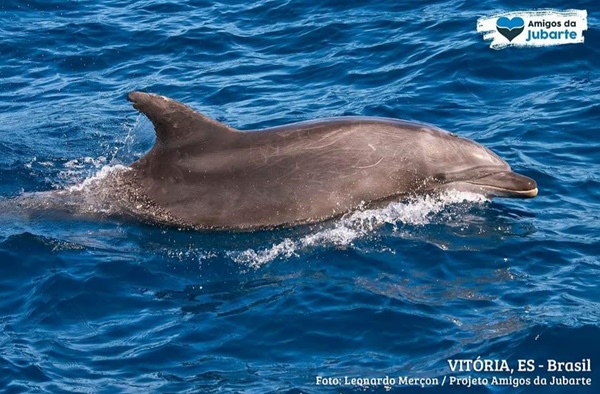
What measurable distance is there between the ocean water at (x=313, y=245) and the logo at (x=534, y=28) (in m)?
0.37

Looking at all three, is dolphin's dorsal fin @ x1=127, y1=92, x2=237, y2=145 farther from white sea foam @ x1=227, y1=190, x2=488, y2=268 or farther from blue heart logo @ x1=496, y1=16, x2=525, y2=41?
blue heart logo @ x1=496, y1=16, x2=525, y2=41

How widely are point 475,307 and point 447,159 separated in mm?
3579

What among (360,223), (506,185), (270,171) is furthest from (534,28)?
(270,171)

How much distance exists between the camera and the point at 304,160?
15.7 meters

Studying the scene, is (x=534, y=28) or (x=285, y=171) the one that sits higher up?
(x=534, y=28)

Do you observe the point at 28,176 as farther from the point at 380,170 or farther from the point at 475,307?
the point at 475,307

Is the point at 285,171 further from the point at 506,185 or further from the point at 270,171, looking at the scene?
the point at 506,185

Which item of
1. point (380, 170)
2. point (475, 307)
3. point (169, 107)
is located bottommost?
point (475, 307)

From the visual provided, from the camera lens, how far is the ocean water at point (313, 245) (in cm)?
1214

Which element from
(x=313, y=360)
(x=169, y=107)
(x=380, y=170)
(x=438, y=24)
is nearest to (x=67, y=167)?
(x=169, y=107)

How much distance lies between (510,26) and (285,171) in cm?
990

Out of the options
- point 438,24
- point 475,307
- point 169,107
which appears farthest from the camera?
point 438,24

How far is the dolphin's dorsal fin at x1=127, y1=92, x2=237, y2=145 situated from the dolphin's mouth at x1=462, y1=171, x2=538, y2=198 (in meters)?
3.92

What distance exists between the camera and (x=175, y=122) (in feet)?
50.4
